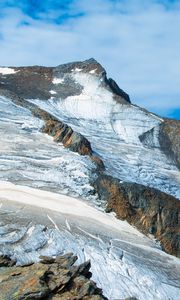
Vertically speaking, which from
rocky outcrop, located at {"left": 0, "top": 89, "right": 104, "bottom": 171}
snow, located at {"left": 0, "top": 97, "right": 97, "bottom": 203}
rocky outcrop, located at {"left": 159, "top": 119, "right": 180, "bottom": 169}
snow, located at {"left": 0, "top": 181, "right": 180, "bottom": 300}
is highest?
rocky outcrop, located at {"left": 159, "top": 119, "right": 180, "bottom": 169}

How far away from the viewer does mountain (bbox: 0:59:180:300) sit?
983 inches

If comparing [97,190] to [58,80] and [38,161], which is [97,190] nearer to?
[38,161]

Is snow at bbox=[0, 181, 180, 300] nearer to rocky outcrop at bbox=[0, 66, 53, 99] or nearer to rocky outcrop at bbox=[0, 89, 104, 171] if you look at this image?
rocky outcrop at bbox=[0, 89, 104, 171]

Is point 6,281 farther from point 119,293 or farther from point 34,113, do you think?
point 34,113

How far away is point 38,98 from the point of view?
58531 millimetres

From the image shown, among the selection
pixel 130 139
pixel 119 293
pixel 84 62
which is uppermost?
pixel 84 62

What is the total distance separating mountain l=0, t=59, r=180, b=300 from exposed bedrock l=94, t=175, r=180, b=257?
0.06m

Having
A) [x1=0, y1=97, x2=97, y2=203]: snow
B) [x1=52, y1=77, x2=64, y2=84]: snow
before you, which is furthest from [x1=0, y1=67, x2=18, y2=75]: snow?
[x1=0, y1=97, x2=97, y2=203]: snow

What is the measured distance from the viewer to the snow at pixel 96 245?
23781mm

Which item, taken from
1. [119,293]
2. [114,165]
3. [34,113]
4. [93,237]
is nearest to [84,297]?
[119,293]

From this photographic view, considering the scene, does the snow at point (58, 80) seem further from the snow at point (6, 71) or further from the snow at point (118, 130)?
the snow at point (6, 71)

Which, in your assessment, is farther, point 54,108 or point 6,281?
point 54,108

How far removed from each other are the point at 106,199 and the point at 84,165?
4.19 meters

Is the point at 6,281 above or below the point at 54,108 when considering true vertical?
below
